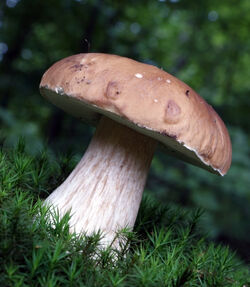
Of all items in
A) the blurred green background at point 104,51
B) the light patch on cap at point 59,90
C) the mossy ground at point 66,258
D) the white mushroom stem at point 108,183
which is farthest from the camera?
the blurred green background at point 104,51

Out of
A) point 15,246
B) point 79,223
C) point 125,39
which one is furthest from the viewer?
point 125,39

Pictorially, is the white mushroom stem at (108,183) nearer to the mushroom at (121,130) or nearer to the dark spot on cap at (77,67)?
the mushroom at (121,130)

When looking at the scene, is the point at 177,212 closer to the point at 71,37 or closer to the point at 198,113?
the point at 198,113

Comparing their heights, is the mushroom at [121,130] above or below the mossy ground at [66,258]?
above

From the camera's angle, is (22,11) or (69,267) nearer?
(69,267)

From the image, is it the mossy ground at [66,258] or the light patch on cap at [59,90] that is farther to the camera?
the light patch on cap at [59,90]

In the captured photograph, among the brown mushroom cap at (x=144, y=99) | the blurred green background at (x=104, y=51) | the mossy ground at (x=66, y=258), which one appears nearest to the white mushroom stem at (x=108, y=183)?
the mossy ground at (x=66, y=258)

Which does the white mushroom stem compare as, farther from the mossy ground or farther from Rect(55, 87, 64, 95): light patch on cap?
Rect(55, 87, 64, 95): light patch on cap

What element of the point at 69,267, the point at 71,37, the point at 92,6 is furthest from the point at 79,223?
the point at 71,37
